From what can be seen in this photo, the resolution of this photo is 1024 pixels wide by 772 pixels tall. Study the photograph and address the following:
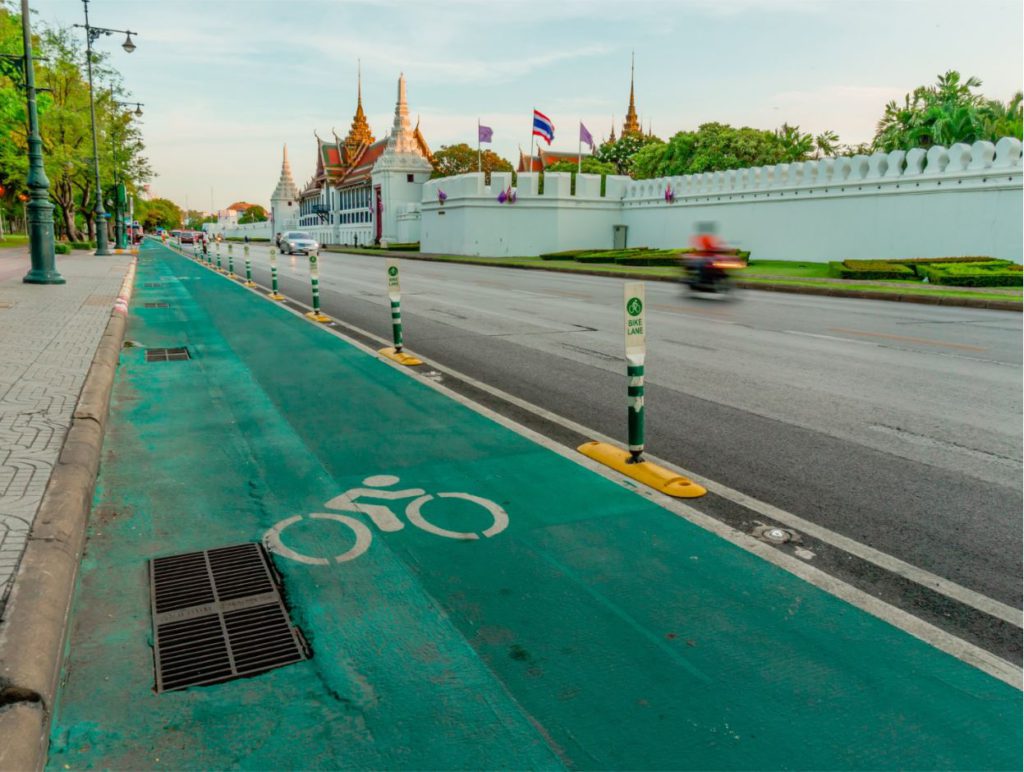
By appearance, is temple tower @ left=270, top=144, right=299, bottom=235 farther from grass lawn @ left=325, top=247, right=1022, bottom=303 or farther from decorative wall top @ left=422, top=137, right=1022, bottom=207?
grass lawn @ left=325, top=247, right=1022, bottom=303

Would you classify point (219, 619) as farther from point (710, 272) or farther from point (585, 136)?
point (585, 136)

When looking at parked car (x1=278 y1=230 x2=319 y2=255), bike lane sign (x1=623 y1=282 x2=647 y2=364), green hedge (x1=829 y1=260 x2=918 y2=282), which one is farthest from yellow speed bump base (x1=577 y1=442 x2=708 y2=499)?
parked car (x1=278 y1=230 x2=319 y2=255)

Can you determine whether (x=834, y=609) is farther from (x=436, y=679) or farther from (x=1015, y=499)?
(x=1015, y=499)

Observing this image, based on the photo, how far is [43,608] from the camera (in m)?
3.29

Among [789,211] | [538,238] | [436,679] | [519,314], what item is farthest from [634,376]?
[538,238]

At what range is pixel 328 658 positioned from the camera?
3225 mm

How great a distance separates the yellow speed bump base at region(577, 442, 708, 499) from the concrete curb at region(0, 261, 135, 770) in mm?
3518

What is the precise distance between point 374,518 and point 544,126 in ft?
142

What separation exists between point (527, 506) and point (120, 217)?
61116 millimetres

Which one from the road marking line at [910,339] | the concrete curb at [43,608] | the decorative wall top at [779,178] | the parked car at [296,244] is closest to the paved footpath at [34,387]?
the concrete curb at [43,608]

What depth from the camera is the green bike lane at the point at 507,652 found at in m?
2.68

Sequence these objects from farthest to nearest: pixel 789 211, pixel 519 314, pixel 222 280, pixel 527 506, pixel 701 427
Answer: pixel 789 211 → pixel 222 280 → pixel 519 314 → pixel 701 427 → pixel 527 506

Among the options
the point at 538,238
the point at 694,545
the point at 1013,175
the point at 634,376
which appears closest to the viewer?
the point at 694,545

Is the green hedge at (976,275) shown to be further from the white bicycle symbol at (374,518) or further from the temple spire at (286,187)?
the temple spire at (286,187)
